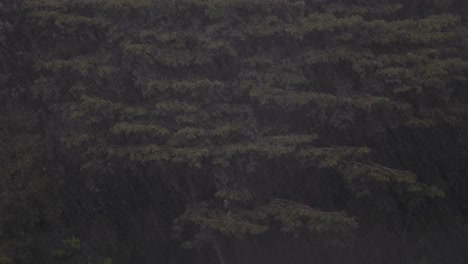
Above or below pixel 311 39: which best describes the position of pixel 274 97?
below

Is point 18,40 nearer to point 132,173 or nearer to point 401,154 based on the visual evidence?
point 132,173

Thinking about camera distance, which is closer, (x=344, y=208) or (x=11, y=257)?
(x=11, y=257)

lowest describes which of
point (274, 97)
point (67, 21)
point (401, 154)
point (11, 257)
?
point (11, 257)

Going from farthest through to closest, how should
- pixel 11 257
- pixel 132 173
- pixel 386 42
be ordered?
pixel 132 173
pixel 386 42
pixel 11 257

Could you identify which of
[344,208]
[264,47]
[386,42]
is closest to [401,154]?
[344,208]

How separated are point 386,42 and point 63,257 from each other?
→ 22.2ft

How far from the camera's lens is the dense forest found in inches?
439

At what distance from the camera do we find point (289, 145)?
11.1m

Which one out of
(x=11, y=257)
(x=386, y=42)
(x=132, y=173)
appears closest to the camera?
(x=11, y=257)

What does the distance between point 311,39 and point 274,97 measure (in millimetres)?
1288

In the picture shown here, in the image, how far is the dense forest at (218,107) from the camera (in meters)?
11.2

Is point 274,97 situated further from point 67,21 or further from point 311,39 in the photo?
→ point 67,21

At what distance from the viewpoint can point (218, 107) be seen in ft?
37.4

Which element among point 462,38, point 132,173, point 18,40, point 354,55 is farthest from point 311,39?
point 18,40
